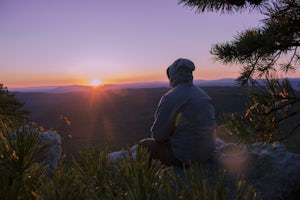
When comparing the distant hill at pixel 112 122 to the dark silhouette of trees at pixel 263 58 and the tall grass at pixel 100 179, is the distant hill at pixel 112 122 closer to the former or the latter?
the dark silhouette of trees at pixel 263 58

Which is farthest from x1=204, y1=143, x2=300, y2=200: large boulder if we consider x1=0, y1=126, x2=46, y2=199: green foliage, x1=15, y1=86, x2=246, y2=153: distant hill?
x1=15, y1=86, x2=246, y2=153: distant hill

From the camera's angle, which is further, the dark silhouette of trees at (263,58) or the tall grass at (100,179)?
the dark silhouette of trees at (263,58)

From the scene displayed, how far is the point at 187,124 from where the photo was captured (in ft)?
13.4

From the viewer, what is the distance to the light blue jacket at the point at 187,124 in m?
4.06

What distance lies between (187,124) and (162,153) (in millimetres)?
572

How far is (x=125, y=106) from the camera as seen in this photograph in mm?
47906

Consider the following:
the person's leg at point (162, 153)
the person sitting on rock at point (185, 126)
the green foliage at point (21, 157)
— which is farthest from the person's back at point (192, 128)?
the green foliage at point (21, 157)

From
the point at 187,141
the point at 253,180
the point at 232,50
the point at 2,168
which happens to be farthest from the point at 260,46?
the point at 2,168

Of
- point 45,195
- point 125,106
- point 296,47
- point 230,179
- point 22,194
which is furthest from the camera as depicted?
point 125,106

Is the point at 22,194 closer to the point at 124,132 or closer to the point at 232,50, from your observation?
the point at 232,50

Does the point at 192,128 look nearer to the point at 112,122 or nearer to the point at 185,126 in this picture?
the point at 185,126

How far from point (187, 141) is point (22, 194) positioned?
3.10m

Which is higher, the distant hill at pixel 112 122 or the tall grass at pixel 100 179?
the tall grass at pixel 100 179

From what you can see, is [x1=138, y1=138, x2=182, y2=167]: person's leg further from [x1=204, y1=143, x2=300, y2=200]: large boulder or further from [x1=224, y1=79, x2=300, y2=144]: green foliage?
[x1=224, y1=79, x2=300, y2=144]: green foliage
